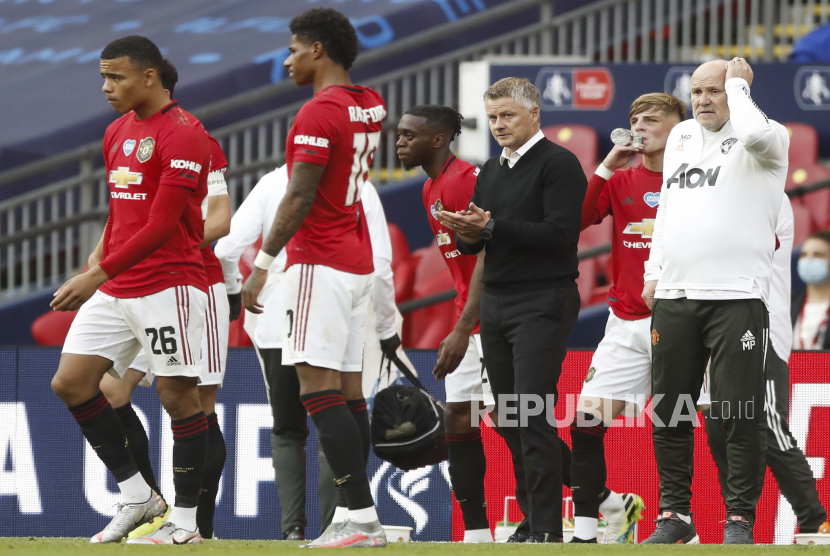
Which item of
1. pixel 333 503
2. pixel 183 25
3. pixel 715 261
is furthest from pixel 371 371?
pixel 183 25

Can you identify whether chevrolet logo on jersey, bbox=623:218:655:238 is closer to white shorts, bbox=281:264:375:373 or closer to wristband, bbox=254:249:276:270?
white shorts, bbox=281:264:375:373

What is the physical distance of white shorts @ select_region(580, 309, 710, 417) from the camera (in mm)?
5535

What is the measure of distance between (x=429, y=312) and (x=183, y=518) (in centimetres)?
435

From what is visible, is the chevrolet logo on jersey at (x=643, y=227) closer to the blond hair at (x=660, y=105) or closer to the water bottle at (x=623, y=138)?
the water bottle at (x=623, y=138)

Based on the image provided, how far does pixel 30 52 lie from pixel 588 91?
25.1 ft

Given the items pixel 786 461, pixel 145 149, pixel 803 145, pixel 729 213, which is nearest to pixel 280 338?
pixel 145 149

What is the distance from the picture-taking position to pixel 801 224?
9.28 meters

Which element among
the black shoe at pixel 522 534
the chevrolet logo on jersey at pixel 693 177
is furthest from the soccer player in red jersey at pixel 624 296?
the chevrolet logo on jersey at pixel 693 177

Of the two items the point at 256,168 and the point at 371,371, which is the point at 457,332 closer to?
the point at 371,371

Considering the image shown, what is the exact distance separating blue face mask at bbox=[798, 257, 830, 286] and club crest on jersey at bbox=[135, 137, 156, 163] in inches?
164

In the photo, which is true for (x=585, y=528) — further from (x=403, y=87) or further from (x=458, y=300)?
(x=403, y=87)

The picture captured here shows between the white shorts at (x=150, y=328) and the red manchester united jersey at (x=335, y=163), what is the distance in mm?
503

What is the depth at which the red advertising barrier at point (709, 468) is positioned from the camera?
6.33 meters

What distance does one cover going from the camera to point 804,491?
5.84m
